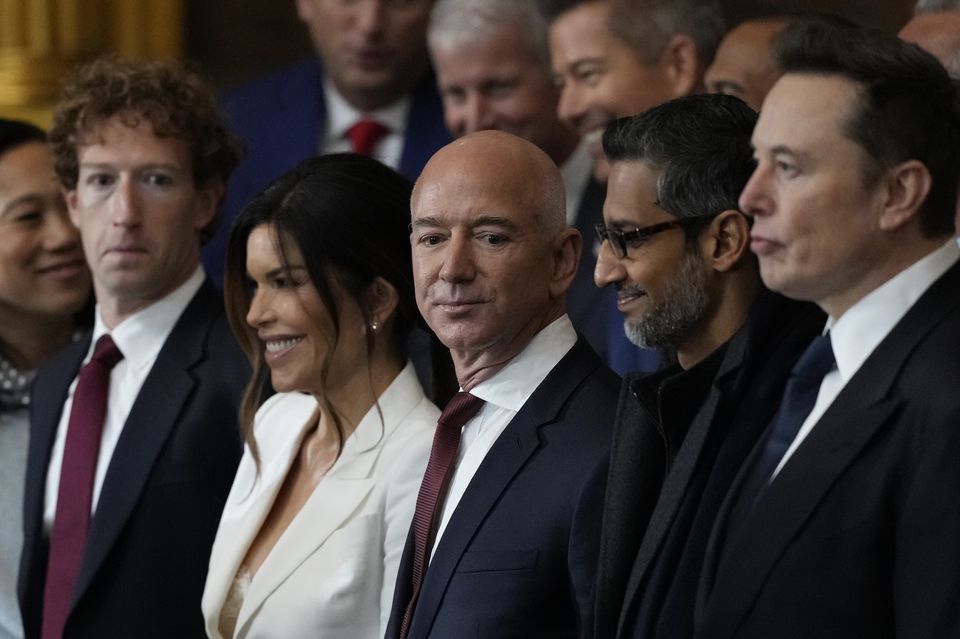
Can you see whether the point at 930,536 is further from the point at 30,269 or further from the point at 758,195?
the point at 30,269

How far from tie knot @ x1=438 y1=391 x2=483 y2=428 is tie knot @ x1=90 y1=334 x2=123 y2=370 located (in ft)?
4.25

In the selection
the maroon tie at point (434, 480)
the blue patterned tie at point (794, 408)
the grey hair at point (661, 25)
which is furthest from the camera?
the grey hair at point (661, 25)

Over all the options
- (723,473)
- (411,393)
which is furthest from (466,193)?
(723,473)

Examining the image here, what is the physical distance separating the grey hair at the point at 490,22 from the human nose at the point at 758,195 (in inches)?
93.8

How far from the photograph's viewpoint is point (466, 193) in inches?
130

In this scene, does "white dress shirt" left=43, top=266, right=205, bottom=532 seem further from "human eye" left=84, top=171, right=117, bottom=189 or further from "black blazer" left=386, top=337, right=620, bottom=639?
"black blazer" left=386, top=337, right=620, bottom=639

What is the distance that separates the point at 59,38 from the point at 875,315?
12.6ft

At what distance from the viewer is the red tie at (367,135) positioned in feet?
17.9

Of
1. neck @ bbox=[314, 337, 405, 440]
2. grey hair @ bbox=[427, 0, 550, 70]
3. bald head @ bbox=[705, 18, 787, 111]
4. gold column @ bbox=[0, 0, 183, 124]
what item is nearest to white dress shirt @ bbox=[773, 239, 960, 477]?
neck @ bbox=[314, 337, 405, 440]

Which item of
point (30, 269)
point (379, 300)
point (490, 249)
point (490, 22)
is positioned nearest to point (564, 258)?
point (490, 249)

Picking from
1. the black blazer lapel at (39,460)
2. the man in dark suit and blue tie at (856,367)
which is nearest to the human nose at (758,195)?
the man in dark suit and blue tie at (856,367)

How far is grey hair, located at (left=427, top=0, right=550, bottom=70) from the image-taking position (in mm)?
5020

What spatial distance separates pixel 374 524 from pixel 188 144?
137 centimetres

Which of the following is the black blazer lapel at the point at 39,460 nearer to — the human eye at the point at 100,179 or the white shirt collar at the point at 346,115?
the human eye at the point at 100,179
